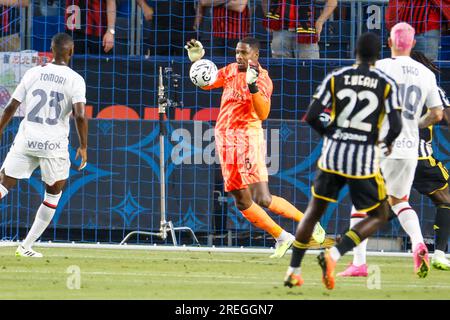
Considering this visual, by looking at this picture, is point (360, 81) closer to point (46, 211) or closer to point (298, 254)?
point (298, 254)

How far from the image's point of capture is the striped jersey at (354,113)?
9516 mm

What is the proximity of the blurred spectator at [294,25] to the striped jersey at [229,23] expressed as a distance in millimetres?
275

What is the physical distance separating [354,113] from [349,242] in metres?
1.02

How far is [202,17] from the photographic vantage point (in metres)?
16.4

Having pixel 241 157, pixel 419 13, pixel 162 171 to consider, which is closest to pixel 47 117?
pixel 241 157

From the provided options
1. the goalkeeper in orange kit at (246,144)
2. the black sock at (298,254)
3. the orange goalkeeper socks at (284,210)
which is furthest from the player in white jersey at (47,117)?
the black sock at (298,254)

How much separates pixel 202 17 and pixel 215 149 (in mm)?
1990

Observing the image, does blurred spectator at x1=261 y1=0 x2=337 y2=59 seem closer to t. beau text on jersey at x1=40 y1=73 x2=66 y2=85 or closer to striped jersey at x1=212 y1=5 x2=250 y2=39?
striped jersey at x1=212 y1=5 x2=250 y2=39

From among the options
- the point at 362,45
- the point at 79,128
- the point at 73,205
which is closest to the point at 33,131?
the point at 79,128

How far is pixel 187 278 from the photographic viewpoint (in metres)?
10.9

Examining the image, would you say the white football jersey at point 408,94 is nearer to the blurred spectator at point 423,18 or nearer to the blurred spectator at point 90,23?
the blurred spectator at point 423,18

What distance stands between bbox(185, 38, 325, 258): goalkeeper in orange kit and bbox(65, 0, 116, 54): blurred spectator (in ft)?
9.65

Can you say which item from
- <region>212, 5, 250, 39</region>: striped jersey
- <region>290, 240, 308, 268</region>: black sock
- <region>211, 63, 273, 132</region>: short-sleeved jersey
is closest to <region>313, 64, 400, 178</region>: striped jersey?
<region>290, 240, 308, 268</region>: black sock

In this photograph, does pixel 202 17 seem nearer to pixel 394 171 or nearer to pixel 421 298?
pixel 394 171
